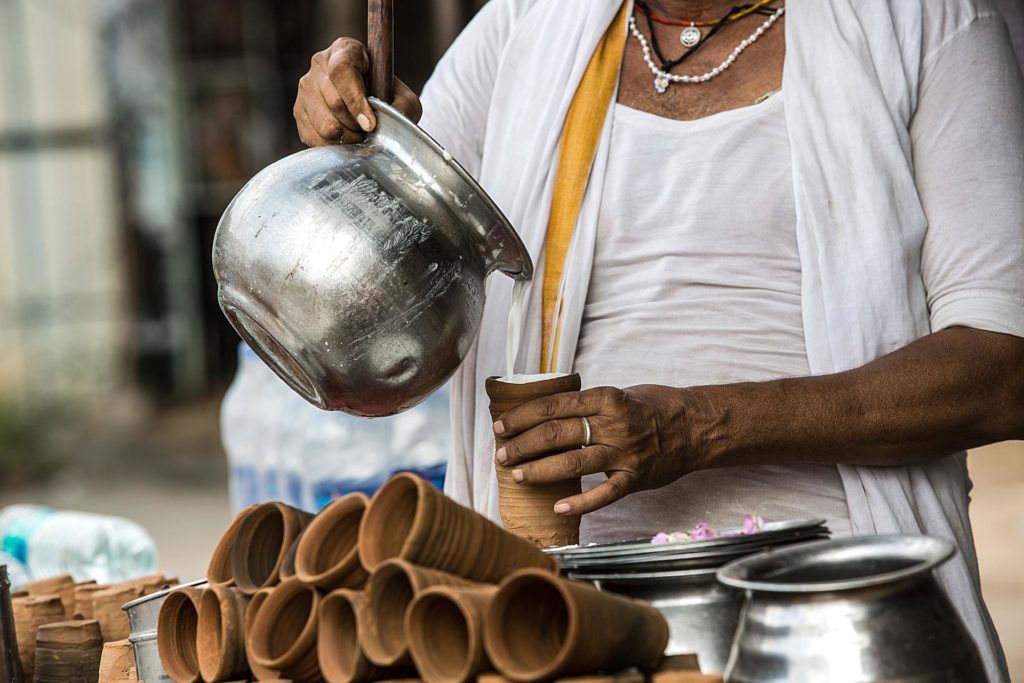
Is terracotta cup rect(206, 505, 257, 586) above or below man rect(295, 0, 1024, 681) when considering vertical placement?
below

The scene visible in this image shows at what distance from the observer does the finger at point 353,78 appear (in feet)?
5.75

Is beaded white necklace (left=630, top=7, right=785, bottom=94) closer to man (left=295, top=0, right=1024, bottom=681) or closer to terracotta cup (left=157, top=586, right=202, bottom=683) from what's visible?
man (left=295, top=0, right=1024, bottom=681)

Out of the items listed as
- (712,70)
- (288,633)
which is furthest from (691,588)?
(712,70)

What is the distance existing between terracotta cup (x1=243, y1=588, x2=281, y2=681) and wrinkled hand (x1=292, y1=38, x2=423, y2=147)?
68 cm

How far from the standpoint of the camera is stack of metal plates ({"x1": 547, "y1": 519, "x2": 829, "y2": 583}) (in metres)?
1.31

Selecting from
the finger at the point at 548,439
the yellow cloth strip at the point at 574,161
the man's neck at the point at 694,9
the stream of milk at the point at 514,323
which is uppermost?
the man's neck at the point at 694,9

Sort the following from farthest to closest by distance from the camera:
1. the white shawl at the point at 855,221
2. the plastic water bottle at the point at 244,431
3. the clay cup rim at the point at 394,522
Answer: the plastic water bottle at the point at 244,431 < the white shawl at the point at 855,221 < the clay cup rim at the point at 394,522

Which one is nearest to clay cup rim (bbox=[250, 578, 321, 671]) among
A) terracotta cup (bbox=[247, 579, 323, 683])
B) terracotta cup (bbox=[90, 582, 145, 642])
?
terracotta cup (bbox=[247, 579, 323, 683])

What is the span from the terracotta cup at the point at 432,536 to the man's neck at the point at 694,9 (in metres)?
1.24

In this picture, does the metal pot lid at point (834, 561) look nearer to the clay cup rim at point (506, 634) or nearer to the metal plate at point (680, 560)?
the metal plate at point (680, 560)

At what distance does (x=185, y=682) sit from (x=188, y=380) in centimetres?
986

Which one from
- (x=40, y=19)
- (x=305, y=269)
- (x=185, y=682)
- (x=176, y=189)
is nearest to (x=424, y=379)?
(x=305, y=269)

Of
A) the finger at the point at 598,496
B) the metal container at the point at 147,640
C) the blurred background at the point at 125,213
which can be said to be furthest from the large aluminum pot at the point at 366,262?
the blurred background at the point at 125,213

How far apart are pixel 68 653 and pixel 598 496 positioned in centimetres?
82
